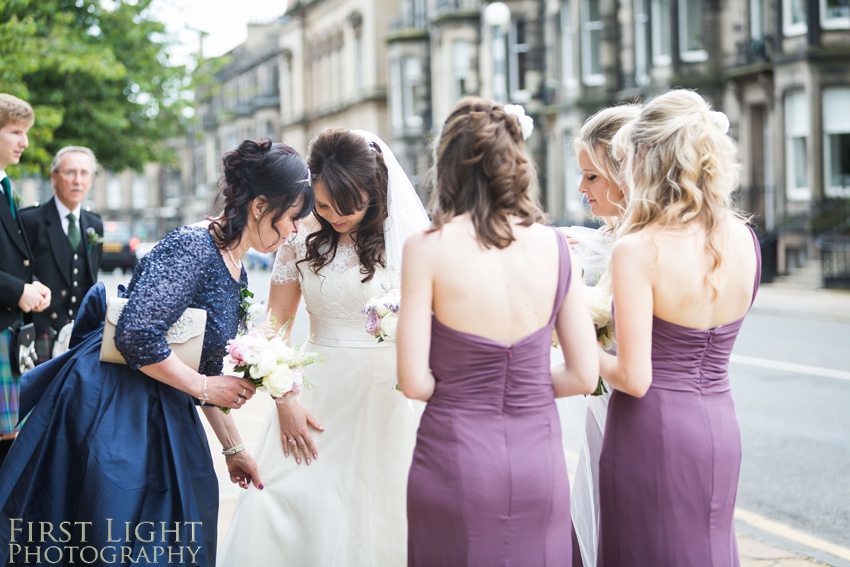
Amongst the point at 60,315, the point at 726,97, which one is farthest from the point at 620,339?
the point at 726,97

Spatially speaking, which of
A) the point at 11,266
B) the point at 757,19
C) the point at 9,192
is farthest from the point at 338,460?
the point at 757,19

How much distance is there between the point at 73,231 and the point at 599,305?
173 inches

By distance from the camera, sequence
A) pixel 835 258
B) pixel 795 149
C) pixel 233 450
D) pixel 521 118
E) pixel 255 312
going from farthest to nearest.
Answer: pixel 795 149
pixel 835 258
pixel 233 450
pixel 255 312
pixel 521 118

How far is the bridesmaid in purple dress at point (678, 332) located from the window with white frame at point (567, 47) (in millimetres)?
26805

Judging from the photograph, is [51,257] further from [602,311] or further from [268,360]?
[602,311]

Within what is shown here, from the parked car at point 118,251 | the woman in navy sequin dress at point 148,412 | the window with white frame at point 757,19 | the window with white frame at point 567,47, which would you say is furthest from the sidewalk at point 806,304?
the parked car at point 118,251

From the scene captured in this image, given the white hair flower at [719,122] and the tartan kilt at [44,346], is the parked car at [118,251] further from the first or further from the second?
the white hair flower at [719,122]

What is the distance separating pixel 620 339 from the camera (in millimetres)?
2945

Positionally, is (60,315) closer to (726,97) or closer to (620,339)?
(620,339)

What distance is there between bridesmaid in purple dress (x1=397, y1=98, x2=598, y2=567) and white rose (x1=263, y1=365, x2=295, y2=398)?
748 millimetres

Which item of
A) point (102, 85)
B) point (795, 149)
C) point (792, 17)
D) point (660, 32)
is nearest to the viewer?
point (102, 85)

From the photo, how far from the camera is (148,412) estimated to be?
3.41 metres

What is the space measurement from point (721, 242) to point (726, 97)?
22.7 meters

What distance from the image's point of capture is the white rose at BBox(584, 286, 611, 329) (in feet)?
10.7
